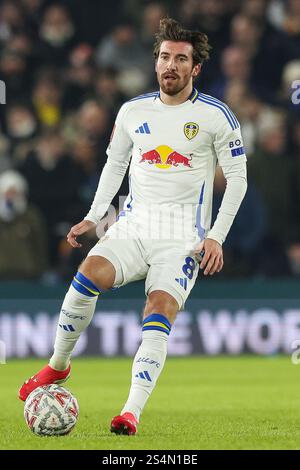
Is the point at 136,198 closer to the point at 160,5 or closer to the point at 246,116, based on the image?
the point at 246,116

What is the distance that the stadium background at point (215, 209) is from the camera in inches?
493

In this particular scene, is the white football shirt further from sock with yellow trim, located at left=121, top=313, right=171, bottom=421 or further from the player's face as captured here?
sock with yellow trim, located at left=121, top=313, right=171, bottom=421

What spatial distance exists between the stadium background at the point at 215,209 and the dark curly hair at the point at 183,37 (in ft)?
16.0

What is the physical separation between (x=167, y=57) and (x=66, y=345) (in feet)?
5.83

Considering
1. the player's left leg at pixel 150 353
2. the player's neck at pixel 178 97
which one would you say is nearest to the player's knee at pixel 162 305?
the player's left leg at pixel 150 353

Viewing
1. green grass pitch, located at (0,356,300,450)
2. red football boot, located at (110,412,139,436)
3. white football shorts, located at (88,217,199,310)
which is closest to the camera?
green grass pitch, located at (0,356,300,450)

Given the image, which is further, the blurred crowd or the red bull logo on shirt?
the blurred crowd

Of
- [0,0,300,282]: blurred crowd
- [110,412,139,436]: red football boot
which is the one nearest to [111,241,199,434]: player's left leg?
[110,412,139,436]: red football boot

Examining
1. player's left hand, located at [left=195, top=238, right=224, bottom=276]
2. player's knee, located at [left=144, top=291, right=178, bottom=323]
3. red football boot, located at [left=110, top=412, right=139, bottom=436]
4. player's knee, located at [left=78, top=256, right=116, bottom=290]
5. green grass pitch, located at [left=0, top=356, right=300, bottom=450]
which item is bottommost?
green grass pitch, located at [left=0, top=356, right=300, bottom=450]

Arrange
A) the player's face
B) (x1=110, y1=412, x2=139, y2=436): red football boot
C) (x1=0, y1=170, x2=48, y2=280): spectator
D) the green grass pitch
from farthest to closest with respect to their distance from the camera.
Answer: (x1=0, y1=170, x2=48, y2=280): spectator
the player's face
(x1=110, y1=412, x2=139, y2=436): red football boot
the green grass pitch

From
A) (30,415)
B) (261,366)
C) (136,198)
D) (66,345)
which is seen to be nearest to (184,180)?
(136,198)

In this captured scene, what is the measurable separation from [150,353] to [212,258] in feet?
2.08

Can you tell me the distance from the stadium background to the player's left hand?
5164 mm

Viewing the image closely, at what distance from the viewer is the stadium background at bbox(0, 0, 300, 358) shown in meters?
12.5
